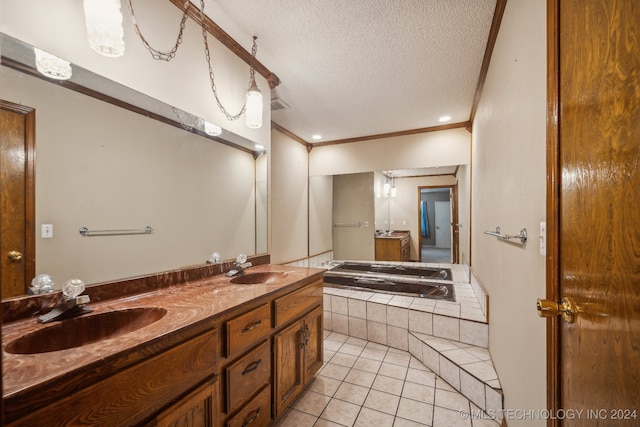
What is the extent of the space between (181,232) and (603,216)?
1.78 m

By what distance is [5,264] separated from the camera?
953mm

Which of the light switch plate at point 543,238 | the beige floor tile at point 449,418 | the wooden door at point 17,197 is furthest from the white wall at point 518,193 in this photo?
the wooden door at point 17,197

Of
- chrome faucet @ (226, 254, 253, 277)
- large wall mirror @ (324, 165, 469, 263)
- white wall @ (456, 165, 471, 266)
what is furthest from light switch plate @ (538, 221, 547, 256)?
large wall mirror @ (324, 165, 469, 263)

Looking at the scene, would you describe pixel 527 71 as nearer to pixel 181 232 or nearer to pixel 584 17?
pixel 584 17

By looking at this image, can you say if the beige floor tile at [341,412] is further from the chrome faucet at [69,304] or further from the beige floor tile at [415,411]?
the chrome faucet at [69,304]

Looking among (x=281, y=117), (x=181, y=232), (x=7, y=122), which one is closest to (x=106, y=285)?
(x=181, y=232)

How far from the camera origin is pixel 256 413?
129 centimetres

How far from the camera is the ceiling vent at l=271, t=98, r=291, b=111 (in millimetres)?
2535

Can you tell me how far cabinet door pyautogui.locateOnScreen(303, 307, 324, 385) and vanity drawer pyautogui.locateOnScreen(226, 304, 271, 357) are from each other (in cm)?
43

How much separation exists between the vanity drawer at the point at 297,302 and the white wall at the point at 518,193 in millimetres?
1093

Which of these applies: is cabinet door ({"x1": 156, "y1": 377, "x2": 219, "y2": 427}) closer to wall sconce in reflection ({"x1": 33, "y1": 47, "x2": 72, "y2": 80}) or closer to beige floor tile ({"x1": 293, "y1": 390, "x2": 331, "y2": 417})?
beige floor tile ({"x1": 293, "y1": 390, "x2": 331, "y2": 417})

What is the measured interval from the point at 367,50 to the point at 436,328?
7.23 feet

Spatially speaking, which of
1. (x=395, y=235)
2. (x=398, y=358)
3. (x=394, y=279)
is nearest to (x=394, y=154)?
(x=395, y=235)

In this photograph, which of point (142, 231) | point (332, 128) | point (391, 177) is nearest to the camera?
point (142, 231)
